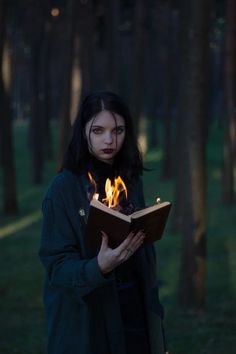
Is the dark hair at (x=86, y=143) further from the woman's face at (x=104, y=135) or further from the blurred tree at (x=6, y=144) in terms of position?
the blurred tree at (x=6, y=144)

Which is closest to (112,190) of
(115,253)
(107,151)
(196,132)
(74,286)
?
(107,151)

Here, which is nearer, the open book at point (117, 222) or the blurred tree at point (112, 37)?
the open book at point (117, 222)

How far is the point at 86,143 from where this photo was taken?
11.9ft

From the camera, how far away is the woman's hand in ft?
10.6

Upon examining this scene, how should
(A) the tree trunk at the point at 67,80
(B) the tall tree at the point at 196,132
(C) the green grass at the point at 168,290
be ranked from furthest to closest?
(A) the tree trunk at the point at 67,80, (B) the tall tree at the point at 196,132, (C) the green grass at the point at 168,290

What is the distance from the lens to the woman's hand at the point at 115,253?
3.24 m

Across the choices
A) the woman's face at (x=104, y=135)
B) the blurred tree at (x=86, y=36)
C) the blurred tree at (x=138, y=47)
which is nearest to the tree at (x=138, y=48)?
the blurred tree at (x=138, y=47)

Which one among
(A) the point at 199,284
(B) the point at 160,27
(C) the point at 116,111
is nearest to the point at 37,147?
(B) the point at 160,27

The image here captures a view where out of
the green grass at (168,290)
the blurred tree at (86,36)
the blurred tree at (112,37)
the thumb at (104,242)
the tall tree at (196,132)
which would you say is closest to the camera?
the thumb at (104,242)

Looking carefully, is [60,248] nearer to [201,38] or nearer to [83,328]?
[83,328]

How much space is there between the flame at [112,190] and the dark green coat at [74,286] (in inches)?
3.3

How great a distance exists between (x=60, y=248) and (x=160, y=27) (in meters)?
29.5

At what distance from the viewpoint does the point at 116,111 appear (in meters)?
3.59

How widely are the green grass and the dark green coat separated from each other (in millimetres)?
828
